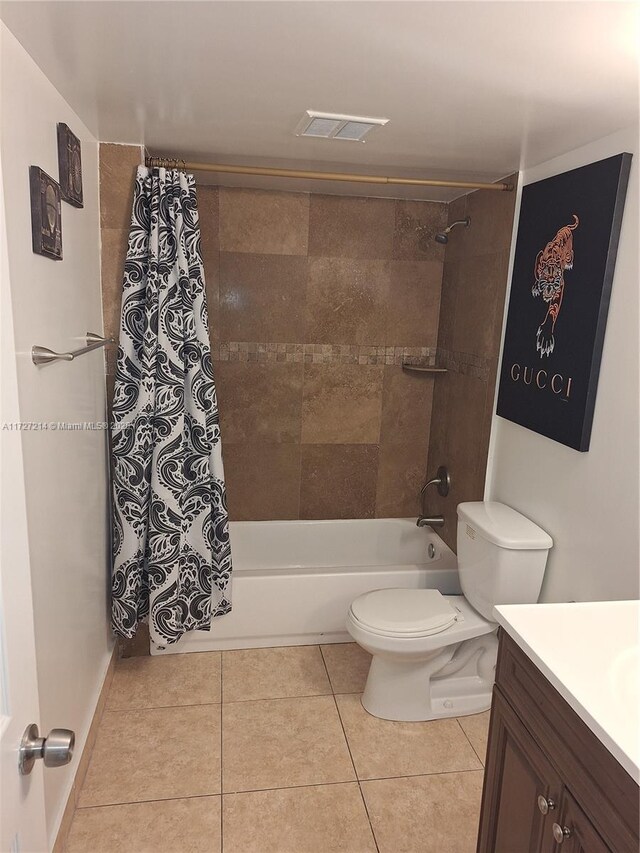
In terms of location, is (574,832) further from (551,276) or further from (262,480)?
(262,480)

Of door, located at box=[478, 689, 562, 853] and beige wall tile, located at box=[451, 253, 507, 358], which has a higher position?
beige wall tile, located at box=[451, 253, 507, 358]

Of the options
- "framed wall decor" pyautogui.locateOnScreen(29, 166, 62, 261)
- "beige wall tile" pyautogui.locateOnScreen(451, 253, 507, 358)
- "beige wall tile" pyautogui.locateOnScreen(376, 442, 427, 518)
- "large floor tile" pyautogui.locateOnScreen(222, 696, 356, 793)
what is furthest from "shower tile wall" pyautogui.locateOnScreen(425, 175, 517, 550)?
"framed wall decor" pyautogui.locateOnScreen(29, 166, 62, 261)

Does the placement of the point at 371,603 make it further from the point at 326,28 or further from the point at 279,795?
the point at 326,28

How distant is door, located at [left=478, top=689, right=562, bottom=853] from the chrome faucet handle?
68.8 inches

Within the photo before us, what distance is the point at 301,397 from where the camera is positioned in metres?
3.29

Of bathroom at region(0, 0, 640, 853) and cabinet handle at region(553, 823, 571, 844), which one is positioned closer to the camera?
cabinet handle at region(553, 823, 571, 844)

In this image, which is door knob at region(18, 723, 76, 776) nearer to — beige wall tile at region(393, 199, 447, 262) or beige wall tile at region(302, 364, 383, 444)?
beige wall tile at region(302, 364, 383, 444)

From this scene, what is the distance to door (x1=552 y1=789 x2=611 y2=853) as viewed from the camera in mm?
1072

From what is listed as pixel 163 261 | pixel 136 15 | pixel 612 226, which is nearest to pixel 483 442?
pixel 612 226

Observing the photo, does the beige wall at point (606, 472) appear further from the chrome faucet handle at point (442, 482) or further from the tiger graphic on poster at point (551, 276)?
the chrome faucet handle at point (442, 482)

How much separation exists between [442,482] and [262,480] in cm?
96

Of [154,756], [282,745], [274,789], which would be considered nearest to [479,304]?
[282,745]

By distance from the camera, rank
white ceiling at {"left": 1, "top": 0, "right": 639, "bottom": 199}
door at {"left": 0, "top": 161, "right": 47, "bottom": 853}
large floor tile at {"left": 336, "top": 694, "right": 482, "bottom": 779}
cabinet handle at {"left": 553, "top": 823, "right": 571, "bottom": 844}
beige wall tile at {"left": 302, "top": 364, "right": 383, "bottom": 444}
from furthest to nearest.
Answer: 1. beige wall tile at {"left": 302, "top": 364, "right": 383, "bottom": 444}
2. large floor tile at {"left": 336, "top": 694, "right": 482, "bottom": 779}
3. white ceiling at {"left": 1, "top": 0, "right": 639, "bottom": 199}
4. cabinet handle at {"left": 553, "top": 823, "right": 571, "bottom": 844}
5. door at {"left": 0, "top": 161, "right": 47, "bottom": 853}

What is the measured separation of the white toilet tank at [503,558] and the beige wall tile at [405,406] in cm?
103
